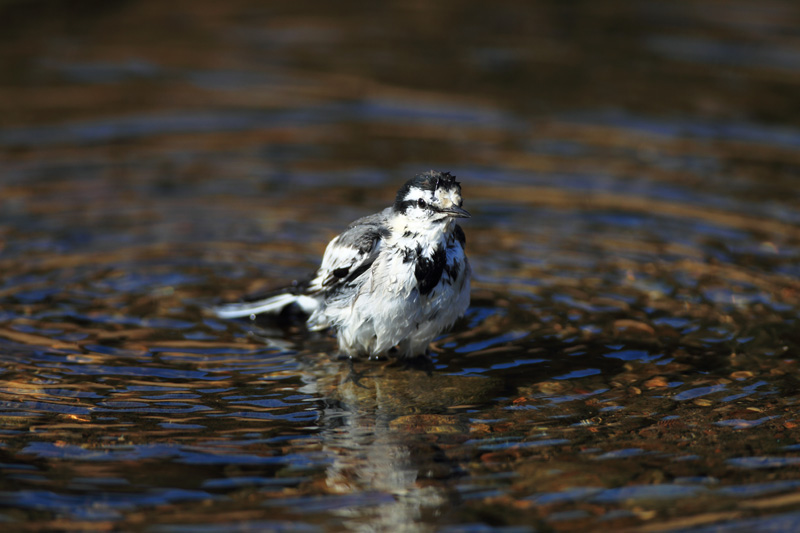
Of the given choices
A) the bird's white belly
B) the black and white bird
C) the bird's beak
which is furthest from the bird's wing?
the bird's beak

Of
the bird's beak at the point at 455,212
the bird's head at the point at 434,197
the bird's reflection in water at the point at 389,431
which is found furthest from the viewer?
the bird's head at the point at 434,197

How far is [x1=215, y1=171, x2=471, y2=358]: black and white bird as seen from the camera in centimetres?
728

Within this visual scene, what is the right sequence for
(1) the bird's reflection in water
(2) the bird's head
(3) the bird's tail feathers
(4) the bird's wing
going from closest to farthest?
(1) the bird's reflection in water
(2) the bird's head
(4) the bird's wing
(3) the bird's tail feathers

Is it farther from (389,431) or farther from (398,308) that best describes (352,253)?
(389,431)

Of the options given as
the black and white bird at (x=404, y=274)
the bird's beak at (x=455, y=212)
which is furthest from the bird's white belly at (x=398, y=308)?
the bird's beak at (x=455, y=212)

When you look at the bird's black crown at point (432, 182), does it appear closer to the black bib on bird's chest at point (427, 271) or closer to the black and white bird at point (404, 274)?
the black and white bird at point (404, 274)

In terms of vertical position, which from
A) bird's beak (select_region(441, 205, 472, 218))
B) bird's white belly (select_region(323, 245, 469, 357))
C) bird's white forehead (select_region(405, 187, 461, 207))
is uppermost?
bird's white forehead (select_region(405, 187, 461, 207))

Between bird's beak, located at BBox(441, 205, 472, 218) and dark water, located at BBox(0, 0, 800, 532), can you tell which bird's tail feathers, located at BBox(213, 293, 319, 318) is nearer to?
dark water, located at BBox(0, 0, 800, 532)

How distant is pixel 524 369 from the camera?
298 inches

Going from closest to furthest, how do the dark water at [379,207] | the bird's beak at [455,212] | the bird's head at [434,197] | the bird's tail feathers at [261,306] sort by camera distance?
the dark water at [379,207] → the bird's beak at [455,212] → the bird's head at [434,197] → the bird's tail feathers at [261,306]

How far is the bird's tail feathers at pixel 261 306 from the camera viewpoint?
28.0ft

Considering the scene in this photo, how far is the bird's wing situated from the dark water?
657mm

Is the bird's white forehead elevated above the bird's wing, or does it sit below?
above

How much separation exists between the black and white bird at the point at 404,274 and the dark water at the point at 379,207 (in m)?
0.35
